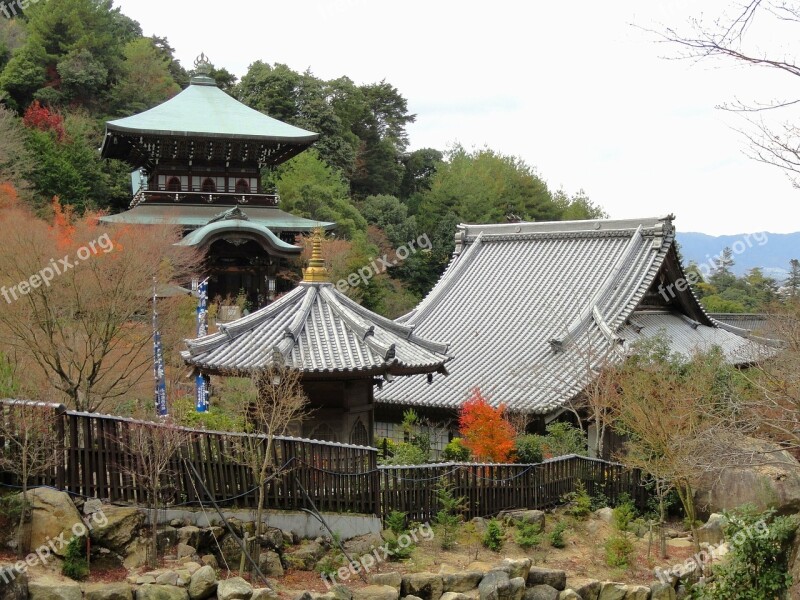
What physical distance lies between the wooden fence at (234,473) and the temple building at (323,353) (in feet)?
2.90

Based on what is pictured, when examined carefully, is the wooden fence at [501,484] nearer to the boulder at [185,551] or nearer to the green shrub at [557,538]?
the green shrub at [557,538]

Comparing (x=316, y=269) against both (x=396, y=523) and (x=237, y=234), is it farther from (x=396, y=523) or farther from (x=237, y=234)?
(x=237, y=234)

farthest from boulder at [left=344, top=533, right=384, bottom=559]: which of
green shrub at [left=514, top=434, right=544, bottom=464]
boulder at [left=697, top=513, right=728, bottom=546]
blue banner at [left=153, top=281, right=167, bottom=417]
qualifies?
blue banner at [left=153, top=281, right=167, bottom=417]

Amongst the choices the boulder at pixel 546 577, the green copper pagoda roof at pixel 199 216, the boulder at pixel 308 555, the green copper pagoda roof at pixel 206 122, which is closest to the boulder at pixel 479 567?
the boulder at pixel 546 577

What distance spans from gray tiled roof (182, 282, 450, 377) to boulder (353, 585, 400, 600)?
2819 millimetres

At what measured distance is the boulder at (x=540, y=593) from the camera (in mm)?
10172

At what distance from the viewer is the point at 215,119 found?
1267 inches

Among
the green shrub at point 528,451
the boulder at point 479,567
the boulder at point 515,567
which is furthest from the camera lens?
the green shrub at point 528,451

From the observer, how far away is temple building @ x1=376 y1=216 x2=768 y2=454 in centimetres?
1928

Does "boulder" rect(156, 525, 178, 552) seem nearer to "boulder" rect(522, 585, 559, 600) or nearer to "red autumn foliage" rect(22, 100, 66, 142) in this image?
"boulder" rect(522, 585, 559, 600)

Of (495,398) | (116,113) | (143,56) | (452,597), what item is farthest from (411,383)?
(143,56)

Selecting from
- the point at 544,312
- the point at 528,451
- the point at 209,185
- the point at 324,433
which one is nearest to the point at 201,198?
the point at 209,185

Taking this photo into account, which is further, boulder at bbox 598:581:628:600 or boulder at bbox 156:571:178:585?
boulder at bbox 598:581:628:600

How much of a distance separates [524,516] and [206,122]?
75.5 ft
